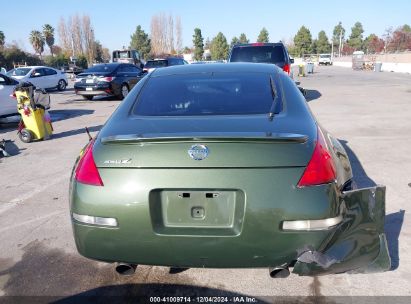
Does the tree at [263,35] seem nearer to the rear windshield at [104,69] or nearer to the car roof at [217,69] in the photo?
the rear windshield at [104,69]

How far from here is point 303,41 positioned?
10569cm

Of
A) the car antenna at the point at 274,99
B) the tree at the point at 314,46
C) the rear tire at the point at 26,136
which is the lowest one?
the tree at the point at 314,46

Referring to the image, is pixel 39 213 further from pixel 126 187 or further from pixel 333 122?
pixel 333 122

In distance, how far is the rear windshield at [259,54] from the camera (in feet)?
40.4

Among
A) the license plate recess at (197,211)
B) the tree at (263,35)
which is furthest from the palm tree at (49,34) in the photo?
the license plate recess at (197,211)

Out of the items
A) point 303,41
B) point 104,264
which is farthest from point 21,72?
point 303,41

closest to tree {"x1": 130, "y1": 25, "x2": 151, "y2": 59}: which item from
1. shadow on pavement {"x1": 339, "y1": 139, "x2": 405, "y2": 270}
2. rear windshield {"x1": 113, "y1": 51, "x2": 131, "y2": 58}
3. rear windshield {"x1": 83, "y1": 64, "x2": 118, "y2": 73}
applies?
rear windshield {"x1": 113, "y1": 51, "x2": 131, "y2": 58}

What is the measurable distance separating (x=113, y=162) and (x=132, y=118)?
1.92ft

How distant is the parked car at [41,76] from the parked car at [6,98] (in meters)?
7.89

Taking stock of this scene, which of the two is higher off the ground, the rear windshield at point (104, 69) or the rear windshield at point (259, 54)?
the rear windshield at point (259, 54)

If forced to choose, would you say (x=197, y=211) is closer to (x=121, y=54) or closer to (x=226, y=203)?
(x=226, y=203)

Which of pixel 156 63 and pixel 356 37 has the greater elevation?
pixel 156 63

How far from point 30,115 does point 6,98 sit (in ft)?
12.0

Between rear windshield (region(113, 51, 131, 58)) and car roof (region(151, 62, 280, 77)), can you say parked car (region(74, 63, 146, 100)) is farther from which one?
rear windshield (region(113, 51, 131, 58))
